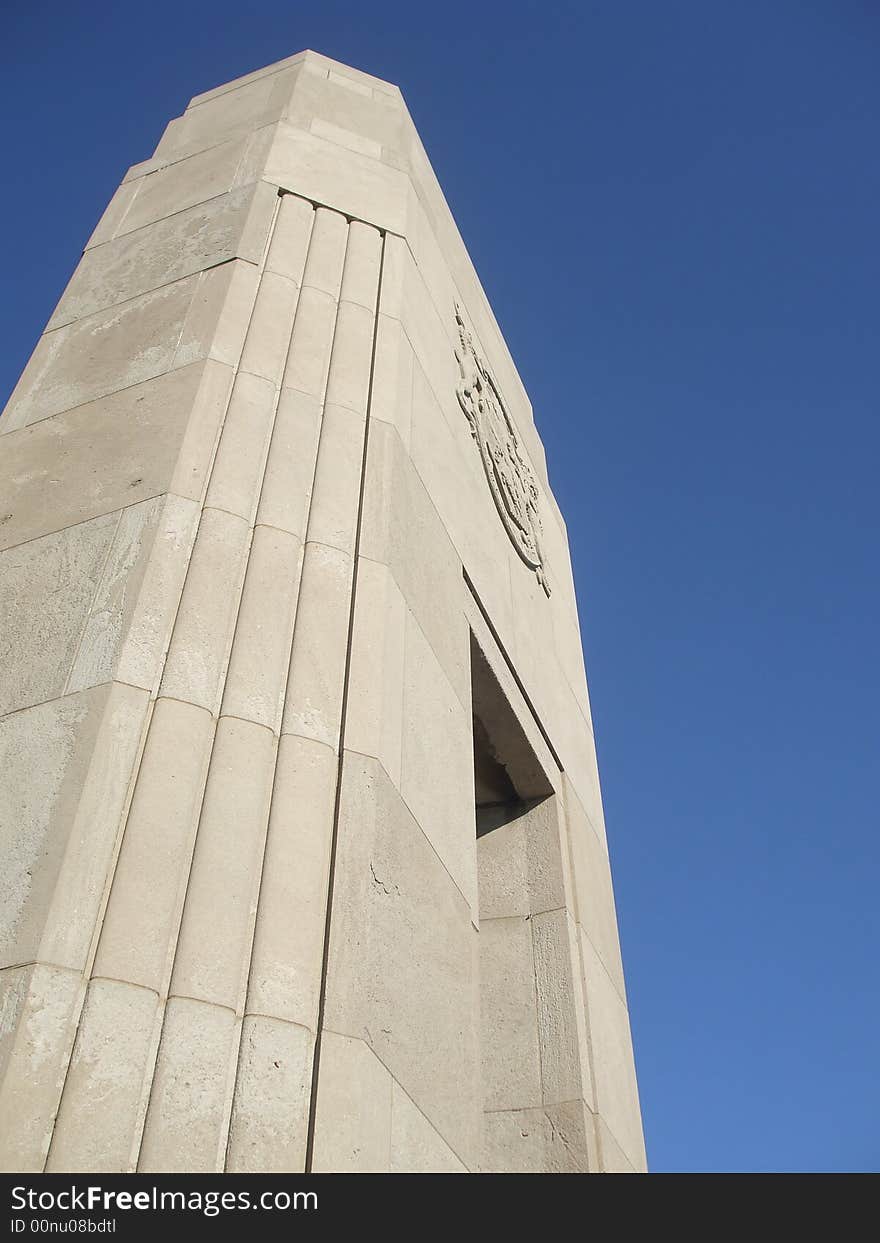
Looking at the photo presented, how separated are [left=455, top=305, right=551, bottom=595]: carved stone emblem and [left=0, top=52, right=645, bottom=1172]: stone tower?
59mm

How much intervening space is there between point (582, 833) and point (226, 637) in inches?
164

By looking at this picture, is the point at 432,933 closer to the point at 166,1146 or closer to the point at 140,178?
the point at 166,1146

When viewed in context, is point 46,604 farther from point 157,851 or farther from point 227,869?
point 227,869

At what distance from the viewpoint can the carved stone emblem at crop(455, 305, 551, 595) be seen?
27.9ft

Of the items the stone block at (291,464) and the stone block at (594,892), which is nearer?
the stone block at (291,464)

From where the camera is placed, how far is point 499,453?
8.98 m

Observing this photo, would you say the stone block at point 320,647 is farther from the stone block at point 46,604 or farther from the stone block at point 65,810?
the stone block at point 46,604

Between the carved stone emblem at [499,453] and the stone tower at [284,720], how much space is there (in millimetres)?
59

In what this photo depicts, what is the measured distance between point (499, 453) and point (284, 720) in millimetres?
4949

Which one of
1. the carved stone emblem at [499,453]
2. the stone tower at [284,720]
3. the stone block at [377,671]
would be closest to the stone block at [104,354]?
the stone tower at [284,720]

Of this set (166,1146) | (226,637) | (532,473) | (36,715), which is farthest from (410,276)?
(166,1146)

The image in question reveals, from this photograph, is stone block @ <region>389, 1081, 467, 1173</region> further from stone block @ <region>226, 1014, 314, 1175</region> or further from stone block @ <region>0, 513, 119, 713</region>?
stone block @ <region>0, 513, 119, 713</region>

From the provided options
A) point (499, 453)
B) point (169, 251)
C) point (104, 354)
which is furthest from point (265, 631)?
point (499, 453)

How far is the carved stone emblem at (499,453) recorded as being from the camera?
27.9 ft
